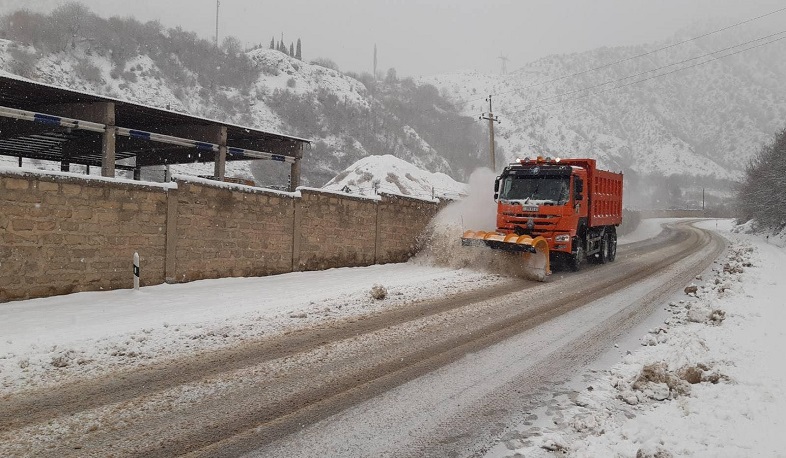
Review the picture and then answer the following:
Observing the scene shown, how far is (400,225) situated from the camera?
17.3 metres

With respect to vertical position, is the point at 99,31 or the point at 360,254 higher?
the point at 99,31

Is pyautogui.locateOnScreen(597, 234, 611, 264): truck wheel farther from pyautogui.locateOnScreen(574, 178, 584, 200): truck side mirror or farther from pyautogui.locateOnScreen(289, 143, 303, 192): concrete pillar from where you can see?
pyautogui.locateOnScreen(289, 143, 303, 192): concrete pillar

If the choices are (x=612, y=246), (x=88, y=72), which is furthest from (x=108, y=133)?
(x=88, y=72)

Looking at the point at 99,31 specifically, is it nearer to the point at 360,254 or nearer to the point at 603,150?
the point at 360,254

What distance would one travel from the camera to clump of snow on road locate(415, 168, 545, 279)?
44.6 feet

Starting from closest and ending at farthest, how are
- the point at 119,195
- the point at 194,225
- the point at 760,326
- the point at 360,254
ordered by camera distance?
1. the point at 760,326
2. the point at 119,195
3. the point at 194,225
4. the point at 360,254

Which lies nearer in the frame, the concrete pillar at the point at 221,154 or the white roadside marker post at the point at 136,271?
the white roadside marker post at the point at 136,271

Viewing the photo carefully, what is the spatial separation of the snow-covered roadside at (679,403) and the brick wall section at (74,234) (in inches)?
317

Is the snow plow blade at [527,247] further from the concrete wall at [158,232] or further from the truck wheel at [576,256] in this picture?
the concrete wall at [158,232]

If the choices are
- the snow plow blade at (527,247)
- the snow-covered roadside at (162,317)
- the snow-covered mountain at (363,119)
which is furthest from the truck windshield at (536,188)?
the snow-covered mountain at (363,119)

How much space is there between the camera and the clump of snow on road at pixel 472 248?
13.6m

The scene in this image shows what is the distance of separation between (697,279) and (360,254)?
9634 millimetres

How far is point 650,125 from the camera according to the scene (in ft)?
646

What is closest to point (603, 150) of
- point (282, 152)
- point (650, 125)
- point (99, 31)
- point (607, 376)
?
point (650, 125)
